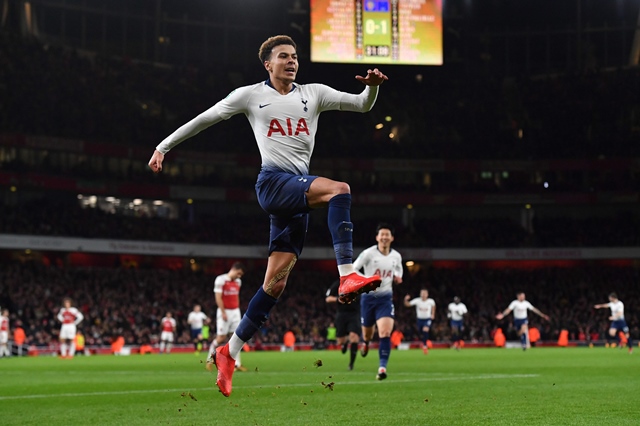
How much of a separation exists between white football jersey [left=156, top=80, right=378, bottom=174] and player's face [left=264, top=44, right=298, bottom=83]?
0.16 meters

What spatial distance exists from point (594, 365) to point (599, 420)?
1261cm

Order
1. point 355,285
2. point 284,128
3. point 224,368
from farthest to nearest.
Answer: point 224,368 < point 284,128 < point 355,285

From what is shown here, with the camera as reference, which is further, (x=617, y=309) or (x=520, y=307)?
(x=520, y=307)

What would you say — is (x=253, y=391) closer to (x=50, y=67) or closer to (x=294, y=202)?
(x=294, y=202)

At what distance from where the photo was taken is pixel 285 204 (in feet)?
27.1

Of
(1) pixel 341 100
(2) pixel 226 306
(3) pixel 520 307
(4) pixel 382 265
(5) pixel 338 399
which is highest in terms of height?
(1) pixel 341 100

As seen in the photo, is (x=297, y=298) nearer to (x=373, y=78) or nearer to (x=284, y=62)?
(x=284, y=62)

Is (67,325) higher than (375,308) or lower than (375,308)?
lower

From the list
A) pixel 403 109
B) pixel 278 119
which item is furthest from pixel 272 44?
pixel 403 109

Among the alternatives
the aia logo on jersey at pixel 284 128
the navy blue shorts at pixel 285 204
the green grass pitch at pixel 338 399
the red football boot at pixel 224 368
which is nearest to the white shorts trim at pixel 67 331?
the green grass pitch at pixel 338 399

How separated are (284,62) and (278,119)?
0.55 meters

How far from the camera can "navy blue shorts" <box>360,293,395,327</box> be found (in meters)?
16.5

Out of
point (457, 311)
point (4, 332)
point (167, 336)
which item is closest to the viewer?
point (4, 332)

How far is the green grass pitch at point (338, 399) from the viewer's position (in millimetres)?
9383
